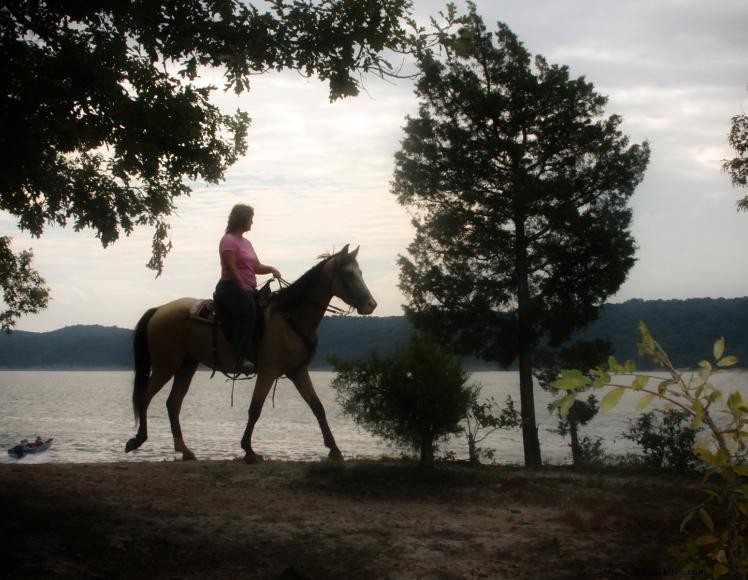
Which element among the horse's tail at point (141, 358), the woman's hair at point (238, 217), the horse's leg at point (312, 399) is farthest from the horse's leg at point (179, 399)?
the woman's hair at point (238, 217)

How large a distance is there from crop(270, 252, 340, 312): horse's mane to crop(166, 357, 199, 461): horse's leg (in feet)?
6.95

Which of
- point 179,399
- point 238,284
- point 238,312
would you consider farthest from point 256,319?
point 179,399

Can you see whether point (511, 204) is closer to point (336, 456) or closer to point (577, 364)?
point (577, 364)

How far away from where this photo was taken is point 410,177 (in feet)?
69.7

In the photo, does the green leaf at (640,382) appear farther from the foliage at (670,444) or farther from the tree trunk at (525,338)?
the tree trunk at (525,338)

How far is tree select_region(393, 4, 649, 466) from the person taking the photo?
2025cm

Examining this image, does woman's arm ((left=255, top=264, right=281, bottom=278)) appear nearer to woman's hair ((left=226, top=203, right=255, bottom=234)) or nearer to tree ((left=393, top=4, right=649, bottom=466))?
woman's hair ((left=226, top=203, right=255, bottom=234))

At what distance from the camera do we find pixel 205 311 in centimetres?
1146

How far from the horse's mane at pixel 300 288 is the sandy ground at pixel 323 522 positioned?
240 centimetres

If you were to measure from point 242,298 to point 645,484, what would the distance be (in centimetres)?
668

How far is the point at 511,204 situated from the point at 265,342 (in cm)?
1077

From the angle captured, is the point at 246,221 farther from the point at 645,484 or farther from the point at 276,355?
the point at 645,484

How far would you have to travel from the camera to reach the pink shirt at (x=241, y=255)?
1074cm

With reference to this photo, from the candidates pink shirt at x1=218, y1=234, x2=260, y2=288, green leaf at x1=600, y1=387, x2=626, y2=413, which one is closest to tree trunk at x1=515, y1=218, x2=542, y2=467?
pink shirt at x1=218, y1=234, x2=260, y2=288
